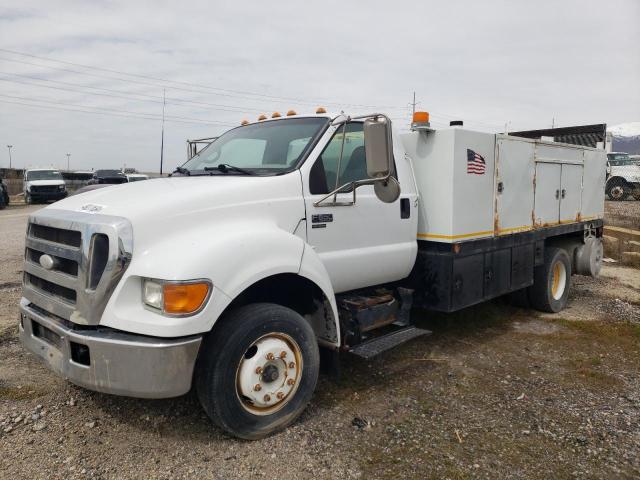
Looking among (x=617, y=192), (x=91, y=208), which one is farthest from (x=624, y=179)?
(x=91, y=208)

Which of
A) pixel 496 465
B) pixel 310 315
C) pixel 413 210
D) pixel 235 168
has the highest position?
pixel 235 168

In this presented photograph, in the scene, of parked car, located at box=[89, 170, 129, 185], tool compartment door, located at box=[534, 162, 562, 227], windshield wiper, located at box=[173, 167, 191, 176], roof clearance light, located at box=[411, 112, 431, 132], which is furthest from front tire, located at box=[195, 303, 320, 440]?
parked car, located at box=[89, 170, 129, 185]

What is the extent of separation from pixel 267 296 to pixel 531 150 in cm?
363

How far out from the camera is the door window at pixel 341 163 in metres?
3.78

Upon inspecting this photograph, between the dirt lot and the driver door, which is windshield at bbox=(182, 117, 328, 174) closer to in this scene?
the driver door

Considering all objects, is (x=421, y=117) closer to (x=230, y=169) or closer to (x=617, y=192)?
(x=230, y=169)

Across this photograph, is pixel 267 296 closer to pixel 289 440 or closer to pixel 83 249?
pixel 289 440

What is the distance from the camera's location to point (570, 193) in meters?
6.42

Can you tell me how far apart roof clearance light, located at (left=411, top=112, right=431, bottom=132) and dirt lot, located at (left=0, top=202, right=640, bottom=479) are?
214cm

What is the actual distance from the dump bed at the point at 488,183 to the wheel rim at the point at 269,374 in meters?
1.94

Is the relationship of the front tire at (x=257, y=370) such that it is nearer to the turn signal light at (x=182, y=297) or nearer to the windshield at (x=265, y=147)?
the turn signal light at (x=182, y=297)

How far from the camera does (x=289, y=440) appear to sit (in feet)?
10.8

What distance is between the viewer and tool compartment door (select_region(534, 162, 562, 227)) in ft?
18.9

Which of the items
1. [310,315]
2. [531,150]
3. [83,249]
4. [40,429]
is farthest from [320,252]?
[531,150]
